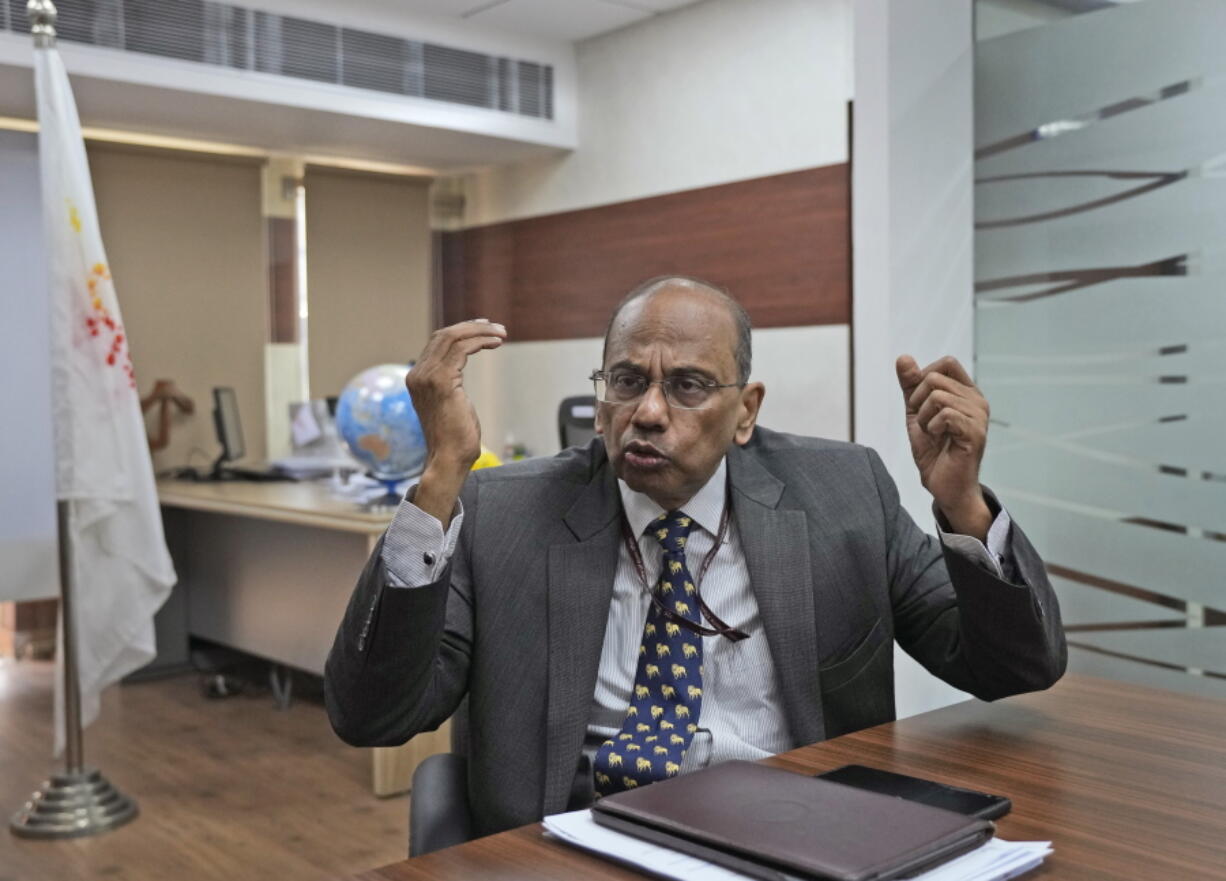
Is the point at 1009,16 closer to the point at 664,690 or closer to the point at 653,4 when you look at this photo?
the point at 664,690

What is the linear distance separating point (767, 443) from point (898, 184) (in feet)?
3.27

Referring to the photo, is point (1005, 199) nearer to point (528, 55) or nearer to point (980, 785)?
point (980, 785)

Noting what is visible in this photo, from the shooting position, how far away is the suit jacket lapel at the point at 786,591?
155 cm

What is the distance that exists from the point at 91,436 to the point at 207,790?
3.87ft

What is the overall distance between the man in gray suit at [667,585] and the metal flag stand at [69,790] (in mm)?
2262

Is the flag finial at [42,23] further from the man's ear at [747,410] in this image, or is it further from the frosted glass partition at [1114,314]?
the man's ear at [747,410]

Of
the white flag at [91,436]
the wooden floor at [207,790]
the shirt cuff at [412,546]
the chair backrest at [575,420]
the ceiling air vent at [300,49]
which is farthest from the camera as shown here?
the ceiling air vent at [300,49]

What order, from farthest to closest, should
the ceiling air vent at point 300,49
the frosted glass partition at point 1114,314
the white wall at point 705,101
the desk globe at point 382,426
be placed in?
Answer: the white wall at point 705,101 → the ceiling air vent at point 300,49 → the desk globe at point 382,426 → the frosted glass partition at point 1114,314

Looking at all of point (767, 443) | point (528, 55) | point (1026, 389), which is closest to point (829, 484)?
point (767, 443)

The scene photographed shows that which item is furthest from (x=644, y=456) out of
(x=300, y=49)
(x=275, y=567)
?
(x=300, y=49)

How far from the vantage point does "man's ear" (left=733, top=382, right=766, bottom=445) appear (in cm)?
166

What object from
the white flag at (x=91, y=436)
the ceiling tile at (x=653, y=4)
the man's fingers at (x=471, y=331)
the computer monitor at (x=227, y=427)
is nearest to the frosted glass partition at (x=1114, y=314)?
the man's fingers at (x=471, y=331)

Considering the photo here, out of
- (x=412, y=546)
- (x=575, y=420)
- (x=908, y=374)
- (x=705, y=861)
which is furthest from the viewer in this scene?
(x=575, y=420)

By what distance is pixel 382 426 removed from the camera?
396 centimetres
